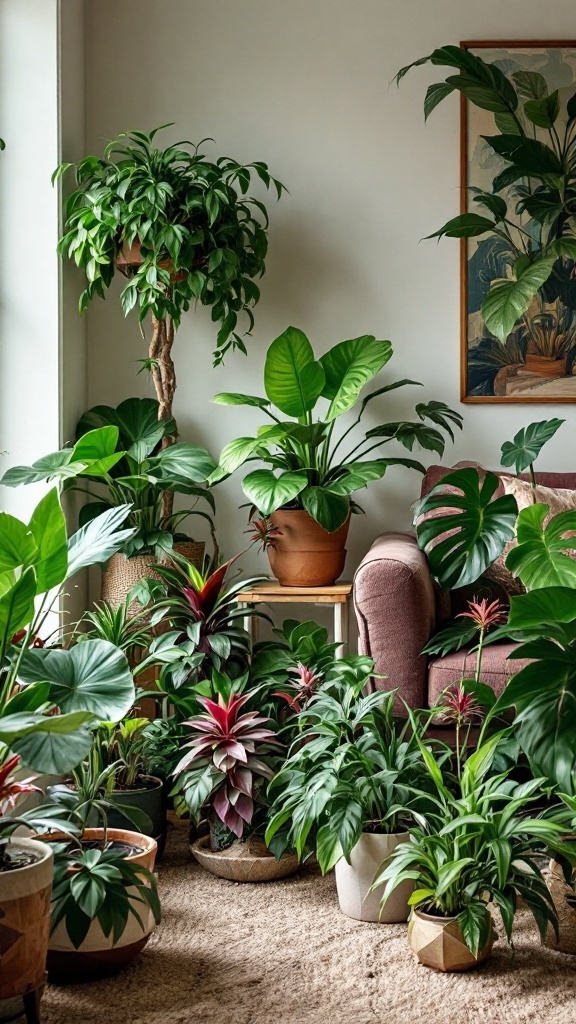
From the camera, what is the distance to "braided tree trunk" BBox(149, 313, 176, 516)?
3.36m

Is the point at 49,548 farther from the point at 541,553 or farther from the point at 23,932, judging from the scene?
the point at 541,553

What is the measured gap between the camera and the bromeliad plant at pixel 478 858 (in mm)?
2018

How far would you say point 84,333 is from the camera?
363cm

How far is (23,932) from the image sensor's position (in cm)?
178

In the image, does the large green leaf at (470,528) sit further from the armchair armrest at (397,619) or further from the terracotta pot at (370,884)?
the terracotta pot at (370,884)

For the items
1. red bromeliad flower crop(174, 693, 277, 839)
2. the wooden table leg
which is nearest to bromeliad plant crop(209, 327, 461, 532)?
the wooden table leg

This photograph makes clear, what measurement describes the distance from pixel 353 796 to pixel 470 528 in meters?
0.69

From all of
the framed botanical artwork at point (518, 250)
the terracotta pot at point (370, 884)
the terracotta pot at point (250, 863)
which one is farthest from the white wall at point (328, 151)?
the terracotta pot at point (370, 884)

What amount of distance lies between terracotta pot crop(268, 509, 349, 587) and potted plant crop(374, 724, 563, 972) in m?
1.12

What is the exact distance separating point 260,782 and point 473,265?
1999 millimetres

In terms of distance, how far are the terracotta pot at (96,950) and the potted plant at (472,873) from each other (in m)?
0.50

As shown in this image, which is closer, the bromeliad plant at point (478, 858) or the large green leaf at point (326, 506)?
the bromeliad plant at point (478, 858)

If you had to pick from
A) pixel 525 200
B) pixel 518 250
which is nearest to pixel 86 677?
pixel 525 200

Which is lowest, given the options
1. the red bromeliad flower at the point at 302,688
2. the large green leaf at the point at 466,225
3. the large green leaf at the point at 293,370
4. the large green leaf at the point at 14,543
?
the red bromeliad flower at the point at 302,688
